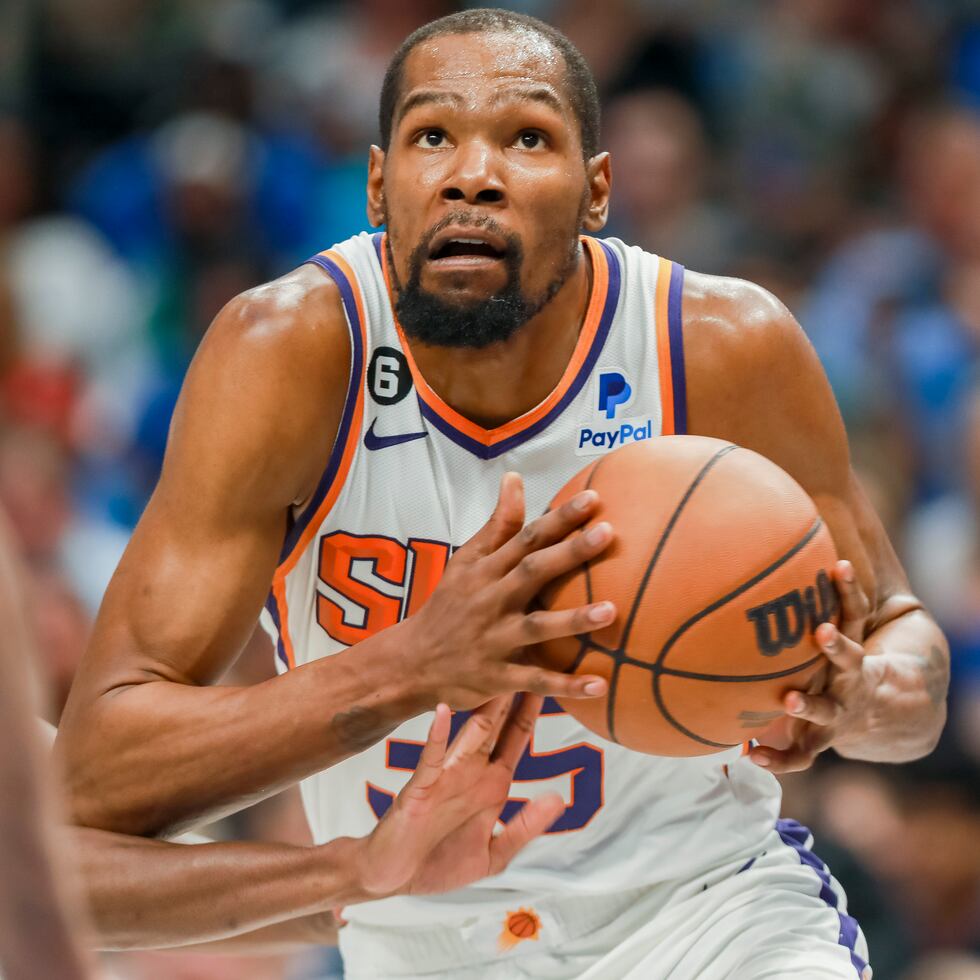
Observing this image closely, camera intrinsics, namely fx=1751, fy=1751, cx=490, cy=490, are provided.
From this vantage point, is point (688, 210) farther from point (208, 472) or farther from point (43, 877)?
point (43, 877)

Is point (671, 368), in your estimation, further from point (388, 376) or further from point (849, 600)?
point (849, 600)

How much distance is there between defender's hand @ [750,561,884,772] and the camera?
3078 mm

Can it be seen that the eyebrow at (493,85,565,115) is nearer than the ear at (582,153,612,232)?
Yes

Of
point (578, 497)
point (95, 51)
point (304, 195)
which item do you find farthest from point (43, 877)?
point (95, 51)

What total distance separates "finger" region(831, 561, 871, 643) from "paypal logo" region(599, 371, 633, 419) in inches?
27.0

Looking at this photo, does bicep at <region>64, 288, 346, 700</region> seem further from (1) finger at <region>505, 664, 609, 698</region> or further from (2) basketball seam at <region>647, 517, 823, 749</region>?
(2) basketball seam at <region>647, 517, 823, 749</region>

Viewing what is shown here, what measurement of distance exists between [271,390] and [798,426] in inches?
43.6

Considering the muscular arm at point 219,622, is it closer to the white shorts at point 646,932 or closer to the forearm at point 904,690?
the white shorts at point 646,932

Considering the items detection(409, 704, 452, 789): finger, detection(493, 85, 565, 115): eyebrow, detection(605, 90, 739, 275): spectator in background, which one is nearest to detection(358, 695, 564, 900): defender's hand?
detection(409, 704, 452, 789): finger

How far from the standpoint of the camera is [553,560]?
299cm

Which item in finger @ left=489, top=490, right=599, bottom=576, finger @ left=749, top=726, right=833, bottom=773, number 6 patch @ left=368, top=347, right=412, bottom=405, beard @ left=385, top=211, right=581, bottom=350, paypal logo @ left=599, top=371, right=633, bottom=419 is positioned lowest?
finger @ left=749, top=726, right=833, bottom=773

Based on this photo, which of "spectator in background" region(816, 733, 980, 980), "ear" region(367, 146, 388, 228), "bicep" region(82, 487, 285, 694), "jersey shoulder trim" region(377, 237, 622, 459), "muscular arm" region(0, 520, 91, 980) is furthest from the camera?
"spectator in background" region(816, 733, 980, 980)

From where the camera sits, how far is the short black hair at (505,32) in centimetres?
363

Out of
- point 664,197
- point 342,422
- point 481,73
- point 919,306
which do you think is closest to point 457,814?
point 342,422
